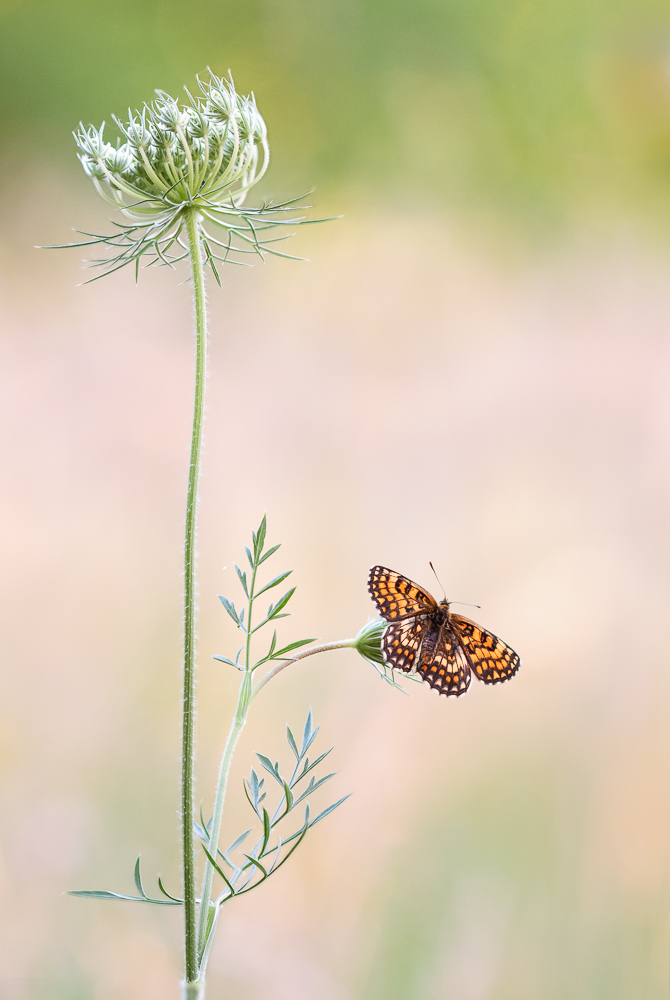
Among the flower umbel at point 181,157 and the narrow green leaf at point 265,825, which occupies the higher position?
the flower umbel at point 181,157

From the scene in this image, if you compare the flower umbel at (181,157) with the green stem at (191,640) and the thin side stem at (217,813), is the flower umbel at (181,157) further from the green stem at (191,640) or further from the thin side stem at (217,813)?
the thin side stem at (217,813)

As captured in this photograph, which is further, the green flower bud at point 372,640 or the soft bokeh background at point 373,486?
the soft bokeh background at point 373,486

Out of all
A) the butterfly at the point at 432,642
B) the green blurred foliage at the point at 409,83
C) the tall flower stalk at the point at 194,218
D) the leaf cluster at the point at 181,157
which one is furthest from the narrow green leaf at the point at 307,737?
the green blurred foliage at the point at 409,83

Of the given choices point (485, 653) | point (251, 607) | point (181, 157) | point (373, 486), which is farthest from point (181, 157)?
point (373, 486)

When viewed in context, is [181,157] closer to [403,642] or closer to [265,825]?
[403,642]

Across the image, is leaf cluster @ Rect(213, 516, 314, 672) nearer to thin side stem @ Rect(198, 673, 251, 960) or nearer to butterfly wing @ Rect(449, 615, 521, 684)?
thin side stem @ Rect(198, 673, 251, 960)

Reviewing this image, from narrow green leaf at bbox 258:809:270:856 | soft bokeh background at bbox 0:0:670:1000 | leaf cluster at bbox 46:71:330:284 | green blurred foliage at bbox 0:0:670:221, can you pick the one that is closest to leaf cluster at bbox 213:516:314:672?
narrow green leaf at bbox 258:809:270:856
